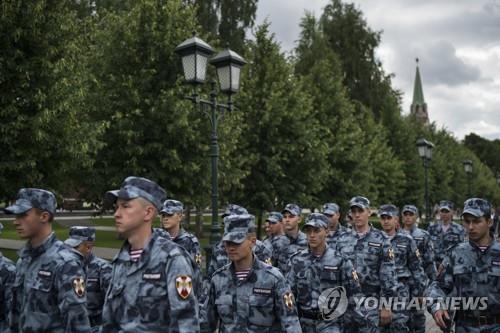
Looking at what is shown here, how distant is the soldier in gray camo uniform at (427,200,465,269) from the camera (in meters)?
13.4

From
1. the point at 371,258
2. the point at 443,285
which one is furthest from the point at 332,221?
the point at 443,285

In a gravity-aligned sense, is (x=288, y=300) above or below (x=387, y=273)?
above

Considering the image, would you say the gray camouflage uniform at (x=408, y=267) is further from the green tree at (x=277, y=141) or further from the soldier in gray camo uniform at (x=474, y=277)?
the green tree at (x=277, y=141)

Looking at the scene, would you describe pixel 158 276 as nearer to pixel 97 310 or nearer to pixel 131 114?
pixel 97 310

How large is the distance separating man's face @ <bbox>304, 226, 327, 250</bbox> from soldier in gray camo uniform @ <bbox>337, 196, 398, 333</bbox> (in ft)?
6.00

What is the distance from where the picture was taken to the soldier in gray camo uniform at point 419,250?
8.97 metres

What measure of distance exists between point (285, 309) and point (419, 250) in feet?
22.5

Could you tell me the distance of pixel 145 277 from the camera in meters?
3.77

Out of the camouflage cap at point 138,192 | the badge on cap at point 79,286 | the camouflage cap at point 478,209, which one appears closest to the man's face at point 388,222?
the camouflage cap at point 478,209

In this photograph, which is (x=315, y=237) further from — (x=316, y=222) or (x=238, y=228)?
(x=238, y=228)

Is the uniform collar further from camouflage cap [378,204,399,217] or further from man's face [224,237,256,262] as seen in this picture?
camouflage cap [378,204,399,217]

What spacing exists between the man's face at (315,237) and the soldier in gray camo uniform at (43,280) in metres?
2.59

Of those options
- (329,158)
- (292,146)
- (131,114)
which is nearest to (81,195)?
(131,114)

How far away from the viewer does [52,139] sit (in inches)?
546
